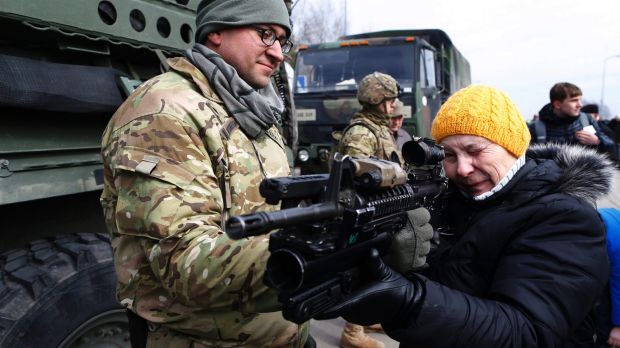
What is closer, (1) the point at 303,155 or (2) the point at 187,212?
(2) the point at 187,212

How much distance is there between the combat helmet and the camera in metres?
4.00

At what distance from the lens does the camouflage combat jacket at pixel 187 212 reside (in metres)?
1.16

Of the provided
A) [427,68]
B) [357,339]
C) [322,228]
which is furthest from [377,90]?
[427,68]

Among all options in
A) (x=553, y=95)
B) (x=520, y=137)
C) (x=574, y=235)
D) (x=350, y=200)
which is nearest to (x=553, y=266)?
(x=574, y=235)

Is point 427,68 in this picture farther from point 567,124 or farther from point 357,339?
point 357,339

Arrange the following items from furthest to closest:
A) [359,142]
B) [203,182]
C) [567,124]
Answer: [567,124] → [359,142] → [203,182]

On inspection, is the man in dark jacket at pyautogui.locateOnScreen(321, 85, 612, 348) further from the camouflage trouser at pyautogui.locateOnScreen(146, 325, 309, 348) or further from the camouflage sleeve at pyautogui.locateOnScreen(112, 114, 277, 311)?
the camouflage trouser at pyautogui.locateOnScreen(146, 325, 309, 348)

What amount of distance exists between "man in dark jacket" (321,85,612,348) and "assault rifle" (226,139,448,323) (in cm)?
7

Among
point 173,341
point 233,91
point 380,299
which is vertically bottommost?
point 173,341

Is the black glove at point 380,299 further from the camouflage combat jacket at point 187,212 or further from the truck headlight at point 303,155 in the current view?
the truck headlight at point 303,155

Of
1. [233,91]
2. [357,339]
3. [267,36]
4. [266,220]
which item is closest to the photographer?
[266,220]

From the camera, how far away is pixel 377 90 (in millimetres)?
4016

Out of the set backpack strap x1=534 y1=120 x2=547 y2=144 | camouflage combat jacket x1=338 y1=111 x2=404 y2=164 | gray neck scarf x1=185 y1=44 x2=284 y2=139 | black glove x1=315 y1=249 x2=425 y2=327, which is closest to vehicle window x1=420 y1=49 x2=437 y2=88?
backpack strap x1=534 y1=120 x2=547 y2=144

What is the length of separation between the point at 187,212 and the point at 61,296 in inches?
42.1
